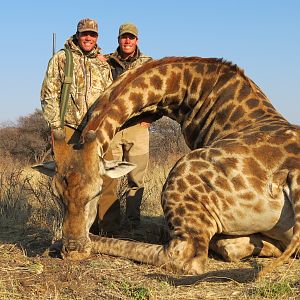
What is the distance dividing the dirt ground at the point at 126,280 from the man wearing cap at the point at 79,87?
1.96 metres

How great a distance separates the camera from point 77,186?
19.3 ft

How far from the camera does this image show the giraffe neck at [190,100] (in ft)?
23.5

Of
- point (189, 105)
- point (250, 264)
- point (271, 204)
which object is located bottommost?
point (250, 264)

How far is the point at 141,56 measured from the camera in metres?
8.62

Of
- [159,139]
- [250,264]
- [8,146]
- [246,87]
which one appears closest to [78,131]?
[246,87]

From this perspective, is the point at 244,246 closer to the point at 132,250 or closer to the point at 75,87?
the point at 132,250

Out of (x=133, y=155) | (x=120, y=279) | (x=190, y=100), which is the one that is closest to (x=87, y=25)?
(x=190, y=100)

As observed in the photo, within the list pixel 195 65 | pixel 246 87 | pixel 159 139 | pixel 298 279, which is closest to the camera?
pixel 298 279

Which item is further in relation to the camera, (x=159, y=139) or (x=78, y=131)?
(x=159, y=139)

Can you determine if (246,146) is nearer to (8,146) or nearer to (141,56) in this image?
(141,56)

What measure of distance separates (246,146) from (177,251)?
138 centimetres

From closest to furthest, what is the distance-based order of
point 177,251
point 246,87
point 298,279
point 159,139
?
point 298,279, point 177,251, point 246,87, point 159,139

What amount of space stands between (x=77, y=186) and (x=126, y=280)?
1.21m

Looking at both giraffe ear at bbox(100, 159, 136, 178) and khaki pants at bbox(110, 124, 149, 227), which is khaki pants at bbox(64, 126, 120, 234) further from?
giraffe ear at bbox(100, 159, 136, 178)
